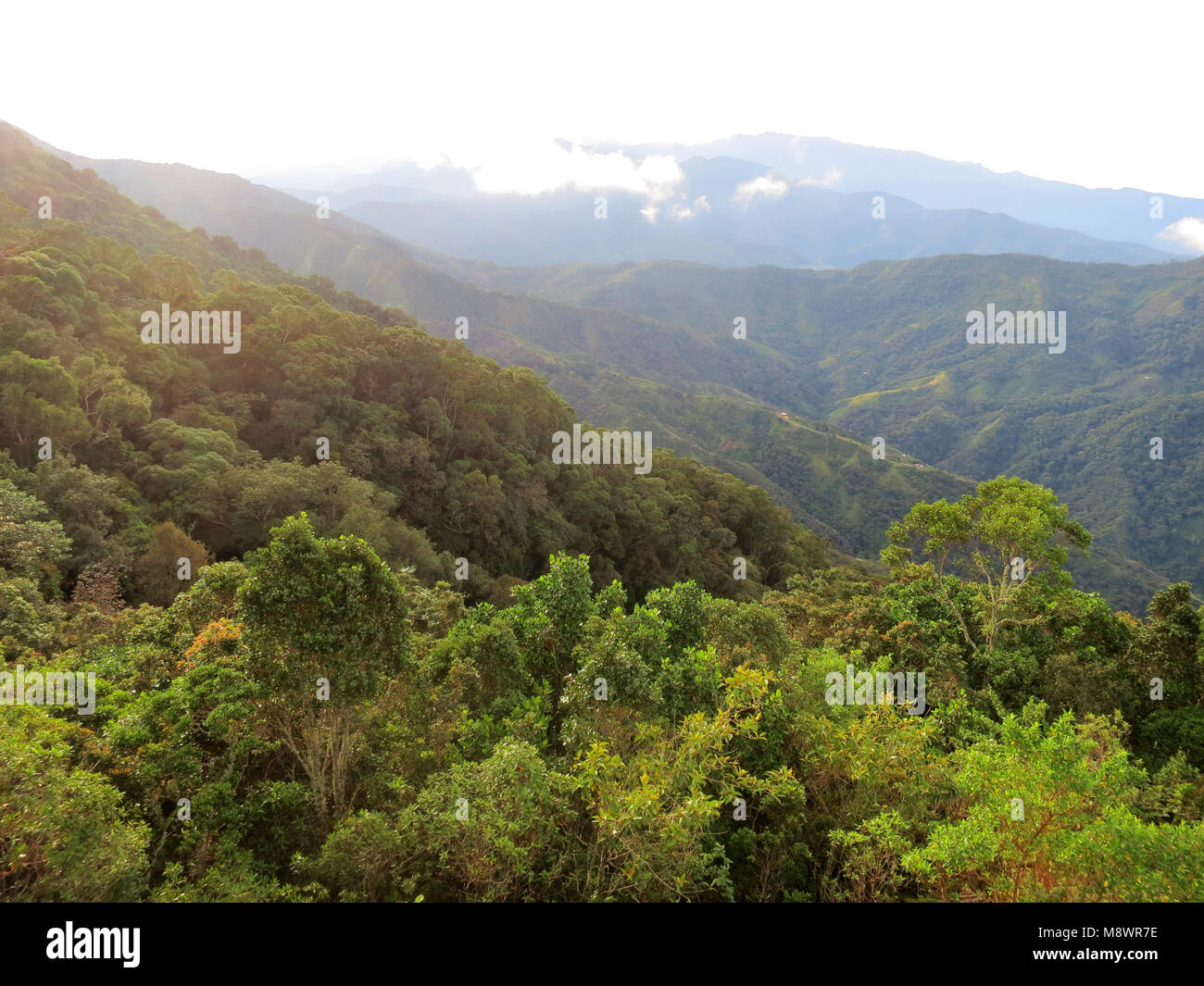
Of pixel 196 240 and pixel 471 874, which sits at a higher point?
pixel 196 240

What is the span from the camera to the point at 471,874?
7953 millimetres

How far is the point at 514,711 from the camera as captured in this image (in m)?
12.2

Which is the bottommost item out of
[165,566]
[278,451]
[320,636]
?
[165,566]

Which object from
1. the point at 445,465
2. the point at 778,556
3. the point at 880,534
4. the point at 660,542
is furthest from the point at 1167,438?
the point at 445,465

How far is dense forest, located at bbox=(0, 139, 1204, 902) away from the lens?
7.95m

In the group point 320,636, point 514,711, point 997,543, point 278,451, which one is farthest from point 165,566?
point 997,543

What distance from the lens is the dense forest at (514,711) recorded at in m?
7.95

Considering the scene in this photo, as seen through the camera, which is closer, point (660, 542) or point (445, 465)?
point (445, 465)

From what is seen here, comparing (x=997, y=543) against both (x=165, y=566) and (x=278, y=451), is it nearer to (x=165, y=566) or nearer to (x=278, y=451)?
(x=165, y=566)

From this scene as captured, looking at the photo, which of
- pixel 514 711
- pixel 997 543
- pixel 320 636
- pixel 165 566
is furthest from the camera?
pixel 165 566

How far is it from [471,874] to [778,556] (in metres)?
45.9

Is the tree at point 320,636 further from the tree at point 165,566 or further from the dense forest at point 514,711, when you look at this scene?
the tree at point 165,566

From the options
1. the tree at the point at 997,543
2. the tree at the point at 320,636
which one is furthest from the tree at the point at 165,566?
the tree at the point at 997,543
